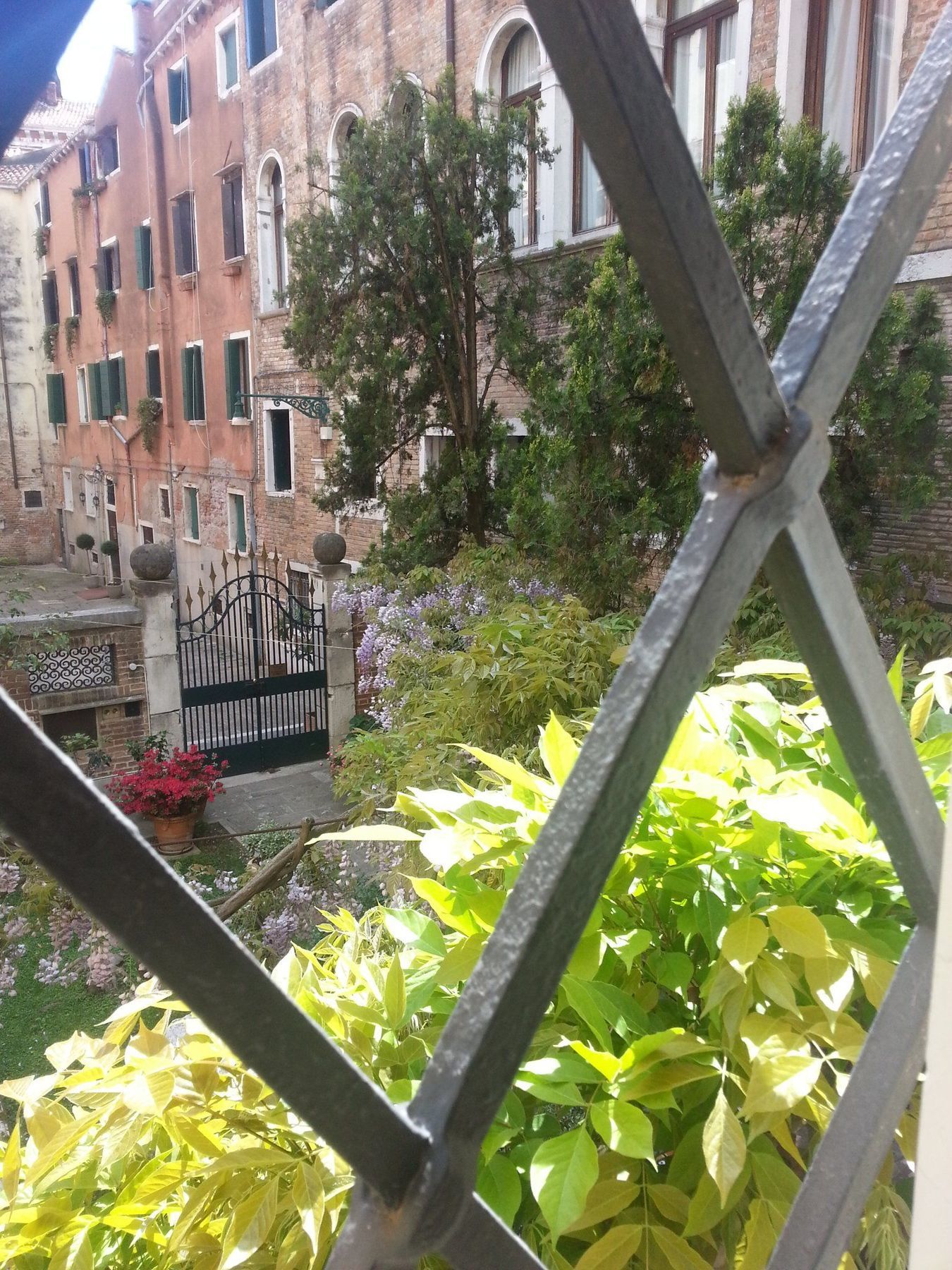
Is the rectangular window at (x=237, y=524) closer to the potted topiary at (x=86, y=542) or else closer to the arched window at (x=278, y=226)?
the arched window at (x=278, y=226)

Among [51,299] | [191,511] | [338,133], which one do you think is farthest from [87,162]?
[338,133]

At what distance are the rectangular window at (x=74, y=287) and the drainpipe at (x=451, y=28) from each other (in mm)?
14846

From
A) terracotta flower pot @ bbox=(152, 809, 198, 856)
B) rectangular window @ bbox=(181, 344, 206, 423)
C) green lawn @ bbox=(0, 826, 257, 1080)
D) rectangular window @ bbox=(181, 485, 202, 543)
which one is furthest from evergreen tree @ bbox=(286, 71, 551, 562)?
rectangular window @ bbox=(181, 485, 202, 543)

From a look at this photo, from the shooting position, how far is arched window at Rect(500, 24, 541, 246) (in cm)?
879

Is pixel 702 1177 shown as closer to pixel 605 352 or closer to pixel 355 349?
pixel 605 352

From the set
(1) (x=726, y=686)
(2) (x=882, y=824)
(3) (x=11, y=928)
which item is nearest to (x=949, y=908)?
(2) (x=882, y=824)

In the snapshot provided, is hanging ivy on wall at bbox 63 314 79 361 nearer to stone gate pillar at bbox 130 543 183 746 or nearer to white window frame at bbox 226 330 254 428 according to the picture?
white window frame at bbox 226 330 254 428

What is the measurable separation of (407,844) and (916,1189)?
2518 millimetres

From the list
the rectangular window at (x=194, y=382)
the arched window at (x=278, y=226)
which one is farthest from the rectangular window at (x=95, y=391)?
the arched window at (x=278, y=226)

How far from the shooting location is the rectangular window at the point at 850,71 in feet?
20.3

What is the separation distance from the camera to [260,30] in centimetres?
1334

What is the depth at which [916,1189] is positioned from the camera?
0.61 metres

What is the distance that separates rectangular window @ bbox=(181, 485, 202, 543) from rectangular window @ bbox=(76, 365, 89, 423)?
241 inches

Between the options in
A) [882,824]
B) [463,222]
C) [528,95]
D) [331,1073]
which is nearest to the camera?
[331,1073]
